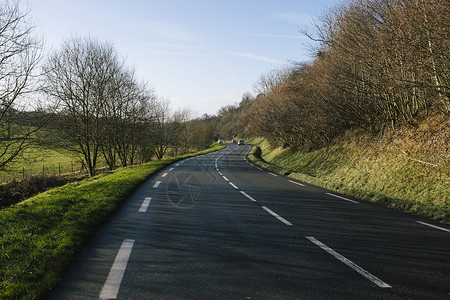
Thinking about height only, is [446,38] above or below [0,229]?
above

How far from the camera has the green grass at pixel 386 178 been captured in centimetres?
803

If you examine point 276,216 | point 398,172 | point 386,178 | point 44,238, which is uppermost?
point 398,172

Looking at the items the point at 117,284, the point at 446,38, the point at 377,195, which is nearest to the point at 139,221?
the point at 117,284

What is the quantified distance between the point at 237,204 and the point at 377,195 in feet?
16.0

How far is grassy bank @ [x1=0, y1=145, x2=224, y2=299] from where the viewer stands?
11.0 feet

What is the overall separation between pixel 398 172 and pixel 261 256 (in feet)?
29.6

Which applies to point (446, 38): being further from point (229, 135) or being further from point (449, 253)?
point (229, 135)

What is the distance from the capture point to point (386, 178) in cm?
1098

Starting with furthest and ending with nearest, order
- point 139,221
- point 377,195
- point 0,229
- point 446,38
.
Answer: point 377,195, point 446,38, point 139,221, point 0,229

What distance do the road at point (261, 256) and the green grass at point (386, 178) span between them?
1174 mm

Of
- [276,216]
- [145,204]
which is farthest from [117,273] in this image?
[145,204]

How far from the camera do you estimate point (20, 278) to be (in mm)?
3432

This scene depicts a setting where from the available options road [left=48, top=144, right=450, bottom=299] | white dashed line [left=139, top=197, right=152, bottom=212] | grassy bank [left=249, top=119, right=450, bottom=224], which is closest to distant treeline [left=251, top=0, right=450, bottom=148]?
grassy bank [left=249, top=119, right=450, bottom=224]

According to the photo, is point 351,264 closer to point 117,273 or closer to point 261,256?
point 261,256
